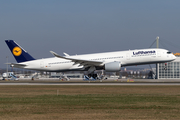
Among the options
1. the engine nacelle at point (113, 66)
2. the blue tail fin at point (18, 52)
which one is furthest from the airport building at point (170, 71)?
the blue tail fin at point (18, 52)

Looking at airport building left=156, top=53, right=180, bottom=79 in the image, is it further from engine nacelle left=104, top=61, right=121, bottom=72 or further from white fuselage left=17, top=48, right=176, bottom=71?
engine nacelle left=104, top=61, right=121, bottom=72

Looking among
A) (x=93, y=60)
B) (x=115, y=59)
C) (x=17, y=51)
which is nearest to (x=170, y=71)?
(x=115, y=59)

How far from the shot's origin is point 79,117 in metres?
14.2

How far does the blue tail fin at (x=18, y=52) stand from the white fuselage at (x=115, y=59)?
1.23 metres

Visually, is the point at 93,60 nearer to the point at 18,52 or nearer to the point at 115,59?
the point at 115,59

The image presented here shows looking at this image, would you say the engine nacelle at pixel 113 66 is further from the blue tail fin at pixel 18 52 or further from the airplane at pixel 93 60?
the blue tail fin at pixel 18 52

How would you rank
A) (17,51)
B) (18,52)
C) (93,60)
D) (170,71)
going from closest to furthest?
(93,60) → (18,52) → (17,51) → (170,71)

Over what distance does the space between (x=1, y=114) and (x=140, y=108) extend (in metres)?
9.36

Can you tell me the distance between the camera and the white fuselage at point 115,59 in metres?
46.0

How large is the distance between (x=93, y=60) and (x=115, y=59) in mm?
4612

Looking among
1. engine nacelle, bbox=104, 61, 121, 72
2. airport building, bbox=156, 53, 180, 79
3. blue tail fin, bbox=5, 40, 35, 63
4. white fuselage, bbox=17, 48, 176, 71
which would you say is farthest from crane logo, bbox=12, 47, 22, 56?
airport building, bbox=156, 53, 180, 79

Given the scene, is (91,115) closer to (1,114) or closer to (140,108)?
(140,108)

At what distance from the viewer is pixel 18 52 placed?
5231 cm

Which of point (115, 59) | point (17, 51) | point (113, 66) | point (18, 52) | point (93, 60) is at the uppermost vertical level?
point (17, 51)
